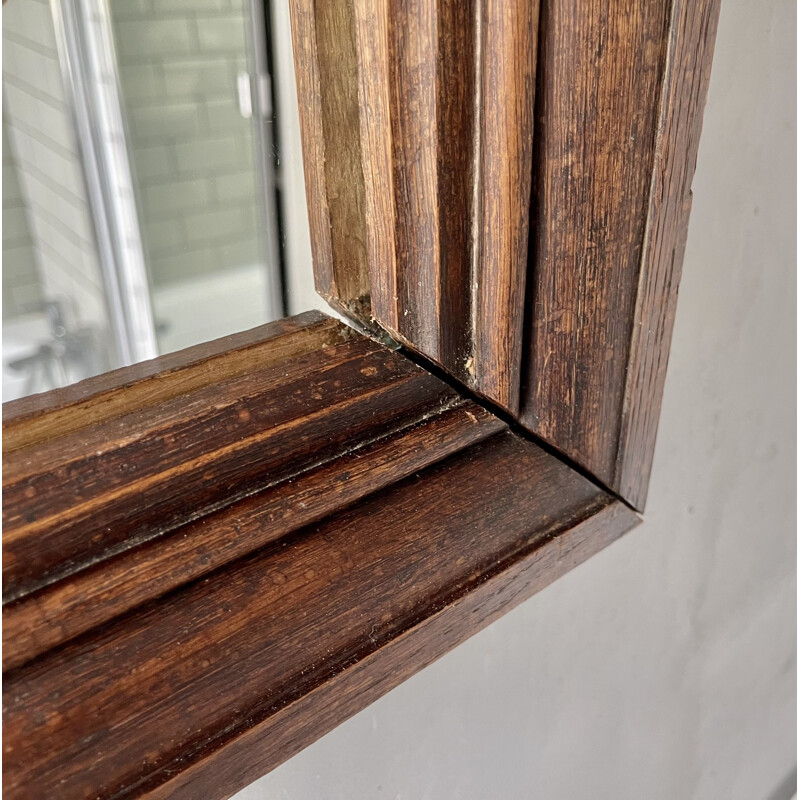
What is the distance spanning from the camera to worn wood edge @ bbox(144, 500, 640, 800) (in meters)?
0.27

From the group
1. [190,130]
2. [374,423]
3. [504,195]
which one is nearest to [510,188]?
[504,195]

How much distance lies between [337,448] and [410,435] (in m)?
0.04

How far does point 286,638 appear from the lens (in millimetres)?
293

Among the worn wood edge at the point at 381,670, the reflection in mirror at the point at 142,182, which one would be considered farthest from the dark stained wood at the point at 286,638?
the reflection in mirror at the point at 142,182

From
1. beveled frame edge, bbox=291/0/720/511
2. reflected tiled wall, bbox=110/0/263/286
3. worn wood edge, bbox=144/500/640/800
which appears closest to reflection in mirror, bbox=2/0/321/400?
reflected tiled wall, bbox=110/0/263/286

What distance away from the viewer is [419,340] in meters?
0.37

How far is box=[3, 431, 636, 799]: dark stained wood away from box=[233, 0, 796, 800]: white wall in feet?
0.22

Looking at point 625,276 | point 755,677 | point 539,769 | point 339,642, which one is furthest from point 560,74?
point 755,677

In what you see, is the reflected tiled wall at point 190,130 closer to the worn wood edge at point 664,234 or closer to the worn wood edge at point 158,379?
the worn wood edge at point 158,379

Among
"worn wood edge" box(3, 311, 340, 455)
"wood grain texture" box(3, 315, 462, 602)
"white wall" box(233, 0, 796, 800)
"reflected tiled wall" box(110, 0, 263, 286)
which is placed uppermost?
"reflected tiled wall" box(110, 0, 263, 286)

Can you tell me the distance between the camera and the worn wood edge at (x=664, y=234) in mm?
335

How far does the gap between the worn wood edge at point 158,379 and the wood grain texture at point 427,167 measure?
0.11 feet

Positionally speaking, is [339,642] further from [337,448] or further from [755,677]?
[755,677]

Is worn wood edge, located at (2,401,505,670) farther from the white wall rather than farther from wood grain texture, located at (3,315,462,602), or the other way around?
the white wall
